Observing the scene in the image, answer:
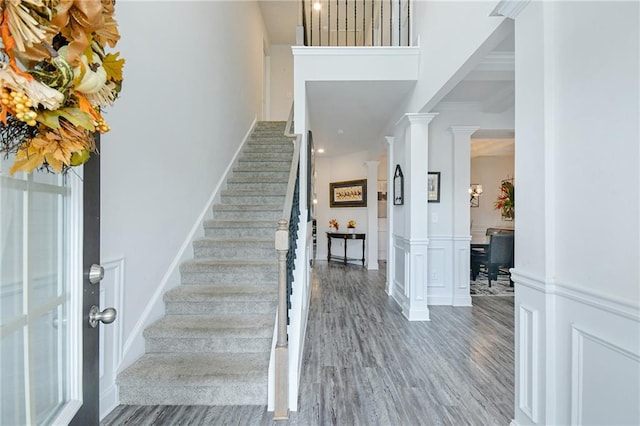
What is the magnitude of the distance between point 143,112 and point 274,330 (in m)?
1.83

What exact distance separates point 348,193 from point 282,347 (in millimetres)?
5647

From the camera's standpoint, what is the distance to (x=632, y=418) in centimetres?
105

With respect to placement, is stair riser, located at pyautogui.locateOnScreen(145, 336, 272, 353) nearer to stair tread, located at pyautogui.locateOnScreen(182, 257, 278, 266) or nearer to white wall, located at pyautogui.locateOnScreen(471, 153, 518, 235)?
stair tread, located at pyautogui.locateOnScreen(182, 257, 278, 266)

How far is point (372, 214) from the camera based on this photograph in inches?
267

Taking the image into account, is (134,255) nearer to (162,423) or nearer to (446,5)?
(162,423)

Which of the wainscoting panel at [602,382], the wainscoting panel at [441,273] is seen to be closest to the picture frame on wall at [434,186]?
the wainscoting panel at [441,273]

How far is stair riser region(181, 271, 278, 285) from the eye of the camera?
104 inches

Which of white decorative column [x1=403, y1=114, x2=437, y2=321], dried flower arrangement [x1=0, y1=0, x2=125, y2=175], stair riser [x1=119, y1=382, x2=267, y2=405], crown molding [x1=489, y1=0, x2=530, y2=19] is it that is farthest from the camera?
white decorative column [x1=403, y1=114, x2=437, y2=321]

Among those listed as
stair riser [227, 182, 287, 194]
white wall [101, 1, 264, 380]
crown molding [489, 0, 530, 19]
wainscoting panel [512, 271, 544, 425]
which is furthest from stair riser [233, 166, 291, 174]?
wainscoting panel [512, 271, 544, 425]

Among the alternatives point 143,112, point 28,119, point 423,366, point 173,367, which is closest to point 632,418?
point 423,366

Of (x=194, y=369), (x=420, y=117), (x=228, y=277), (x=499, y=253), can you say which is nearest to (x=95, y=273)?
(x=194, y=369)

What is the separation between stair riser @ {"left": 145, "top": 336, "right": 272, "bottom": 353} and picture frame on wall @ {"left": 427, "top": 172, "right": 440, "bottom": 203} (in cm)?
295

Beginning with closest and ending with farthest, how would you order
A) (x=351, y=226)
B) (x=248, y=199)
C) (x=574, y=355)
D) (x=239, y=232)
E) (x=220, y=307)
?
1. (x=574, y=355)
2. (x=220, y=307)
3. (x=239, y=232)
4. (x=248, y=199)
5. (x=351, y=226)

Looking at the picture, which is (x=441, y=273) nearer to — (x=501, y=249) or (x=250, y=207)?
(x=501, y=249)
